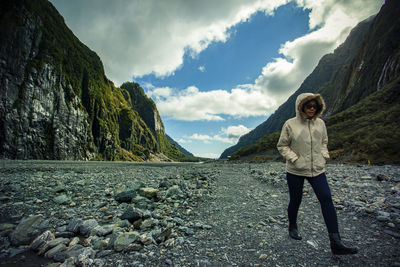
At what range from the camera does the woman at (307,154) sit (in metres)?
3.83

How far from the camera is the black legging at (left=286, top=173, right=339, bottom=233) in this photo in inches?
143

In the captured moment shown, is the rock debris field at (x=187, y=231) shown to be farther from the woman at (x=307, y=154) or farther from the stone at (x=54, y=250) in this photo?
the woman at (x=307, y=154)

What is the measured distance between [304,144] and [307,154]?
24 cm

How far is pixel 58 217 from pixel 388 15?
133m

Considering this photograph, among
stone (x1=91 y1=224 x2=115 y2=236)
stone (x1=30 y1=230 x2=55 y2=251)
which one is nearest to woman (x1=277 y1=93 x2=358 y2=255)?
stone (x1=91 y1=224 x2=115 y2=236)

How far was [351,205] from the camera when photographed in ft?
21.1

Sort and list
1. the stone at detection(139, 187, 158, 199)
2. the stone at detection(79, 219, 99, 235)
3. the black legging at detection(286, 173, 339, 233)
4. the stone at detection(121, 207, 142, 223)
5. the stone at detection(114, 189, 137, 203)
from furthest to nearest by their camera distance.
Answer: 1. the stone at detection(139, 187, 158, 199)
2. the stone at detection(114, 189, 137, 203)
3. the stone at detection(121, 207, 142, 223)
4. the stone at detection(79, 219, 99, 235)
5. the black legging at detection(286, 173, 339, 233)

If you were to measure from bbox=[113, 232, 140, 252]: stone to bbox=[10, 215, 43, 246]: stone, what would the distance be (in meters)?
2.36

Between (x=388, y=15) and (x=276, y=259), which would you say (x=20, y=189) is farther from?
(x=388, y=15)

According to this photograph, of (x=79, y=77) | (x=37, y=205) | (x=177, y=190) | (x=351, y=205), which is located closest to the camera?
(x=351, y=205)

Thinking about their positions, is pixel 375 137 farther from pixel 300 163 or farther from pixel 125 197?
pixel 125 197

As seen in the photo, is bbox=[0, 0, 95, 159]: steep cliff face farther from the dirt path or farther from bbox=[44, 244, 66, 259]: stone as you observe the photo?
the dirt path

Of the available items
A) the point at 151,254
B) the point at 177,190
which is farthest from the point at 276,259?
the point at 177,190

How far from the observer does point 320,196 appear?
381cm
